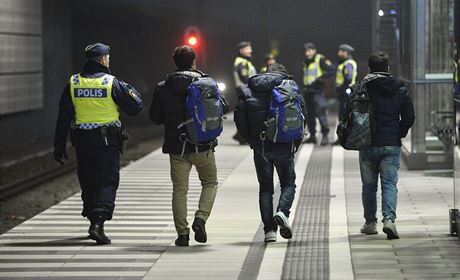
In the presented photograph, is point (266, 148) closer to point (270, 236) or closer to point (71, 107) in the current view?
point (270, 236)

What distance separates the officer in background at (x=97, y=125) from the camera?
11.3 m

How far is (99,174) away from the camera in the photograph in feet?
37.2

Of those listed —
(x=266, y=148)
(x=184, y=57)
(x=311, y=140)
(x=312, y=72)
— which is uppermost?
(x=184, y=57)

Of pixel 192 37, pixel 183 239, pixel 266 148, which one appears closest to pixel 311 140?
pixel 192 37

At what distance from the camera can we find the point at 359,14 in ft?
112

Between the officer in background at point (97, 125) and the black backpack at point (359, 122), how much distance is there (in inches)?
67.9

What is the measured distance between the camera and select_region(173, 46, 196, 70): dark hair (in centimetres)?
1116

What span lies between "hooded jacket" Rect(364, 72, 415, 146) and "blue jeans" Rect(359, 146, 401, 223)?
0.28ft

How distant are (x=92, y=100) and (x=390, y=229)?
2634mm

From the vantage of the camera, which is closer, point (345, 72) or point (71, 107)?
point (71, 107)

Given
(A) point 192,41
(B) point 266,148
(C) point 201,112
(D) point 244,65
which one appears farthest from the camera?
(A) point 192,41

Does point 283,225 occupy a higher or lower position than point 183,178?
lower

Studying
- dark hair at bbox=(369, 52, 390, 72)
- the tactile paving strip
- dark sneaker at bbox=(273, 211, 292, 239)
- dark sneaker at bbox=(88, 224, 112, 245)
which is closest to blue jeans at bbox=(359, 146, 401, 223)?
the tactile paving strip

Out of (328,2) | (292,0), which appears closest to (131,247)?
(328,2)
